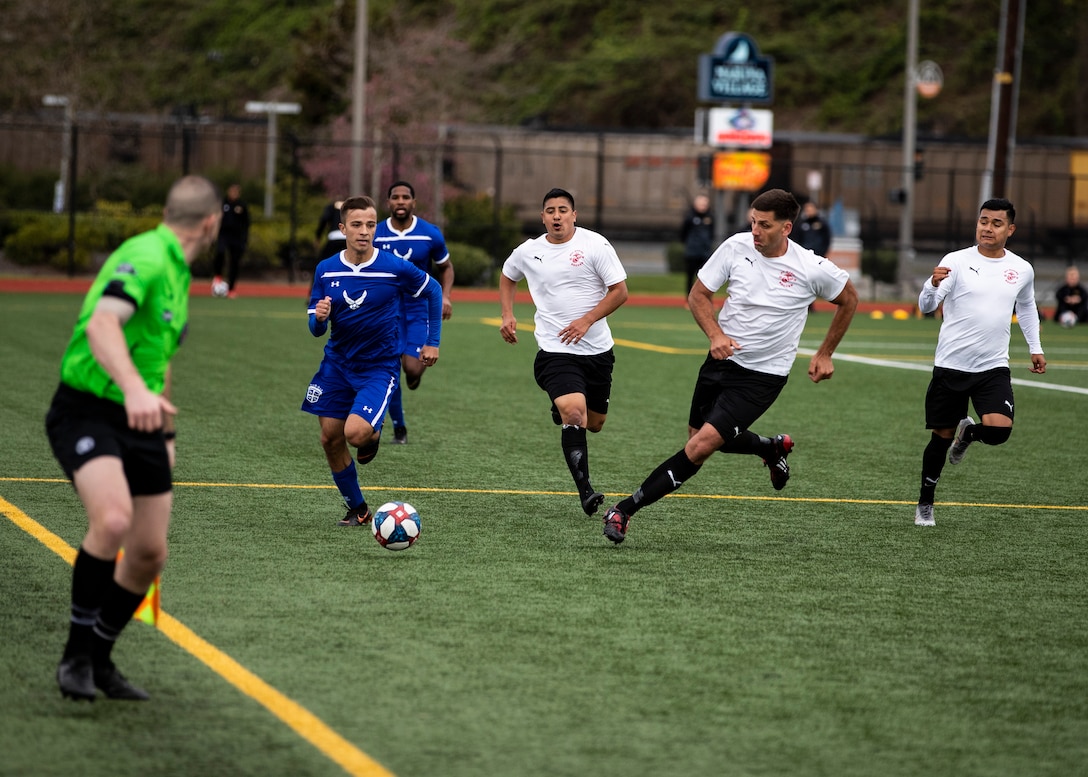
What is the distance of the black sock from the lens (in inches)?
212

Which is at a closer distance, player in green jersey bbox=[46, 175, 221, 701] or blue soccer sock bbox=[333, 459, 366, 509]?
player in green jersey bbox=[46, 175, 221, 701]

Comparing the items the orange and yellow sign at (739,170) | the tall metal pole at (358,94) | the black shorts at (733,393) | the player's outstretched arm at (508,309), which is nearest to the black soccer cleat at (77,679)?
the black shorts at (733,393)

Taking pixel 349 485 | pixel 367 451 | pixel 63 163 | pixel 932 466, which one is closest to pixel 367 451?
pixel 367 451

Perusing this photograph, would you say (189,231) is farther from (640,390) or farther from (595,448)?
(640,390)

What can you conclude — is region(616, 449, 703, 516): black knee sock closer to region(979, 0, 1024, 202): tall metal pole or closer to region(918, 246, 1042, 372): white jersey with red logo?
region(918, 246, 1042, 372): white jersey with red logo

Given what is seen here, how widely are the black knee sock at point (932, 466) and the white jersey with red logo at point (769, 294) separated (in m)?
1.29

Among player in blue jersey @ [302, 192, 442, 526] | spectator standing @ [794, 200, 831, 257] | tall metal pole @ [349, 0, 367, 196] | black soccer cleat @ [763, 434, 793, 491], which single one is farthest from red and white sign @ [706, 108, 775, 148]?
player in blue jersey @ [302, 192, 442, 526]

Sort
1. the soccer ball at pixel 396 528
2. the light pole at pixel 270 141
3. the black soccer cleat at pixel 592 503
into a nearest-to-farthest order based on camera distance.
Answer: the soccer ball at pixel 396 528 < the black soccer cleat at pixel 592 503 < the light pole at pixel 270 141

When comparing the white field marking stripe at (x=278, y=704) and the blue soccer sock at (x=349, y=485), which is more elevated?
the blue soccer sock at (x=349, y=485)

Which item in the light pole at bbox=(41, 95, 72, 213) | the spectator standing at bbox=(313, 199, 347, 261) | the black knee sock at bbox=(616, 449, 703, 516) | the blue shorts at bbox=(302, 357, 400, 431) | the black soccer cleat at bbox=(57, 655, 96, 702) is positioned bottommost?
the black soccer cleat at bbox=(57, 655, 96, 702)

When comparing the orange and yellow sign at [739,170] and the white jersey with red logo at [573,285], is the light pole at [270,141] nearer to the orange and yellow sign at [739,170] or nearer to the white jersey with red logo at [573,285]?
the orange and yellow sign at [739,170]

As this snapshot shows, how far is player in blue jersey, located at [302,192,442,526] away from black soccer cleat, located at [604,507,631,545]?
4.55 ft

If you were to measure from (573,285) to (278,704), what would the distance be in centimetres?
458

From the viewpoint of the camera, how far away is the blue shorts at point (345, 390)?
8.71 m
